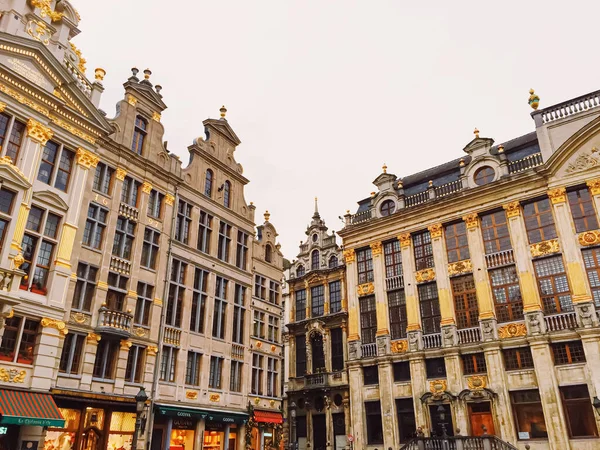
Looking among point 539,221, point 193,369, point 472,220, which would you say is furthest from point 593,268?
point 193,369

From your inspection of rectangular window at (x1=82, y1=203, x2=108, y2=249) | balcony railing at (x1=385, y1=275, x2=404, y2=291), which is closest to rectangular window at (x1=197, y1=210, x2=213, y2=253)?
rectangular window at (x1=82, y1=203, x2=108, y2=249)

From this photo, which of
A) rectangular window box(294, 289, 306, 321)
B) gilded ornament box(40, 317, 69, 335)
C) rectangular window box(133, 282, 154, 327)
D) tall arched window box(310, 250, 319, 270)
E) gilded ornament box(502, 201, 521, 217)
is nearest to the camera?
gilded ornament box(40, 317, 69, 335)

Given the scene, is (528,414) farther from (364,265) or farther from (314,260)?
(314,260)

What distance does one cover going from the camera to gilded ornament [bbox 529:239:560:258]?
93.0 feet

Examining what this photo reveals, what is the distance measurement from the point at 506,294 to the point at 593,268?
16.0 feet

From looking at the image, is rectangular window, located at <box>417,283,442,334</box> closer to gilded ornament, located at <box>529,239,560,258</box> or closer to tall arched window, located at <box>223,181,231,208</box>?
gilded ornament, located at <box>529,239,560,258</box>

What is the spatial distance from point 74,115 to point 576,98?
29.2 metres

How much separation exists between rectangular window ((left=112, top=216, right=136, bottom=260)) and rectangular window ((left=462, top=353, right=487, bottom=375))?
20637 mm

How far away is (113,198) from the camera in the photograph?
24.6 meters

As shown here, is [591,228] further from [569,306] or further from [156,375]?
[156,375]

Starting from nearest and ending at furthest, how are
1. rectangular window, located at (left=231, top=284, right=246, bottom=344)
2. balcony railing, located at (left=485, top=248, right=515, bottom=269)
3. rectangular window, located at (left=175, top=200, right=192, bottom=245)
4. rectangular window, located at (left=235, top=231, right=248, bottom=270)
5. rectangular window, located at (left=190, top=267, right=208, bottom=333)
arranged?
1. rectangular window, located at (left=190, top=267, right=208, bottom=333)
2. rectangular window, located at (left=175, top=200, right=192, bottom=245)
3. balcony railing, located at (left=485, top=248, right=515, bottom=269)
4. rectangular window, located at (left=231, top=284, right=246, bottom=344)
5. rectangular window, located at (left=235, top=231, right=248, bottom=270)

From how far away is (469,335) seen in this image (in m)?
29.6

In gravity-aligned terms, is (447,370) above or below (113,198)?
below

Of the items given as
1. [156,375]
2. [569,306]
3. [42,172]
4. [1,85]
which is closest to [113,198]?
[42,172]
